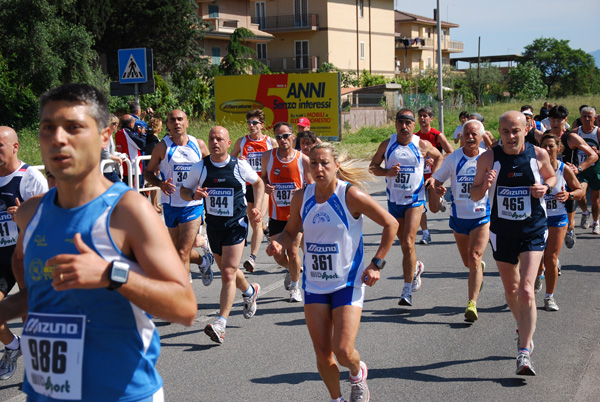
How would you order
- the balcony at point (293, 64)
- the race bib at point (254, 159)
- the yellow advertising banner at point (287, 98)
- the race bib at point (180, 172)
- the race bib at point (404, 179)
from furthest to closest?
the balcony at point (293, 64), the yellow advertising banner at point (287, 98), the race bib at point (254, 159), the race bib at point (180, 172), the race bib at point (404, 179)

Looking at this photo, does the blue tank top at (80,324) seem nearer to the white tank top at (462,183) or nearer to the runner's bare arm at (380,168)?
the white tank top at (462,183)

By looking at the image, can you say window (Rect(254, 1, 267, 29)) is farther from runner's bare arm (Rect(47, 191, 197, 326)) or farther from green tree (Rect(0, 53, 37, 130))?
runner's bare arm (Rect(47, 191, 197, 326))

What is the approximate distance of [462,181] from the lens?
7.93 meters

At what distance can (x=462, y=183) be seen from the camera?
7.90 meters

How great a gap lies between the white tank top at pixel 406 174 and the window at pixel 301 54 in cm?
5663

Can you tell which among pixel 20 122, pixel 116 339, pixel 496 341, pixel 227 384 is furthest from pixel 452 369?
pixel 20 122

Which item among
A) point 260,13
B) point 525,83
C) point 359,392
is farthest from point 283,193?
point 525,83

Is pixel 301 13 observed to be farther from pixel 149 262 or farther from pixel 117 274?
pixel 117 274

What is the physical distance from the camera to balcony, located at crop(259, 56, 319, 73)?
210ft

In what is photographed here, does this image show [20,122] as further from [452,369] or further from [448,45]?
[448,45]

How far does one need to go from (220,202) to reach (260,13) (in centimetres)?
6255

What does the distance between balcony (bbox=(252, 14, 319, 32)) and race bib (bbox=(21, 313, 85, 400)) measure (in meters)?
62.7

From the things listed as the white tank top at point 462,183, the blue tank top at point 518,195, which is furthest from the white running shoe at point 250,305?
the blue tank top at point 518,195

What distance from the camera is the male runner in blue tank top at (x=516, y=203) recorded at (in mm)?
5867
